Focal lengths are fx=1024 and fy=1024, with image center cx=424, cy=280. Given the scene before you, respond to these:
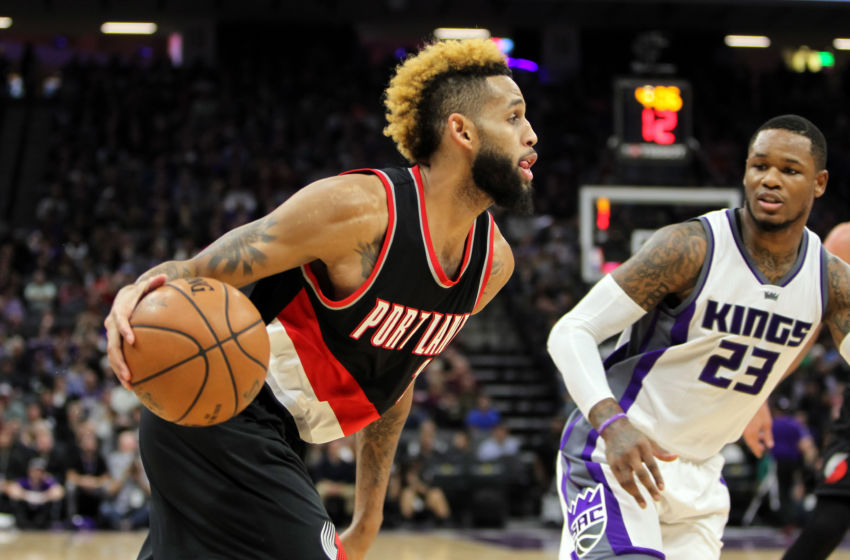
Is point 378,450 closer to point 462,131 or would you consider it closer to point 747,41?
point 462,131

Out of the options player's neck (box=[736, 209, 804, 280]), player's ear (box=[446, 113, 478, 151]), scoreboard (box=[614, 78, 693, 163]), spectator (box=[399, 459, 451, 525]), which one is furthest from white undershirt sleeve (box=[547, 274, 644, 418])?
spectator (box=[399, 459, 451, 525])

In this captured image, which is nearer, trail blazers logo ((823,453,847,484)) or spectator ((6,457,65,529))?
trail blazers logo ((823,453,847,484))

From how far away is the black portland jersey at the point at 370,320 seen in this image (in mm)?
3057

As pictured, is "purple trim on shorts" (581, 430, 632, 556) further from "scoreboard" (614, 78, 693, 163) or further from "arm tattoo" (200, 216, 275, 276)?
"scoreboard" (614, 78, 693, 163)

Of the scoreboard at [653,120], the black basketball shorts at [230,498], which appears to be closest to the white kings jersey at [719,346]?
the black basketball shorts at [230,498]

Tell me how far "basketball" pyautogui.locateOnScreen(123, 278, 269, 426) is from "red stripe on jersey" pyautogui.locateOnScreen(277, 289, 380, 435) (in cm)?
35

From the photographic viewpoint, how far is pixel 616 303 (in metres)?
3.35

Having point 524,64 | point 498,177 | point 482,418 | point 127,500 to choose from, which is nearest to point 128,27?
point 524,64

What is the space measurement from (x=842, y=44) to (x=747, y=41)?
6.66 ft

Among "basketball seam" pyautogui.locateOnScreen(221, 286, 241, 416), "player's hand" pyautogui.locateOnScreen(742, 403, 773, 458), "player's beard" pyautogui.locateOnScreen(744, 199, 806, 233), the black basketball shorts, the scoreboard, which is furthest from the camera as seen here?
the scoreboard

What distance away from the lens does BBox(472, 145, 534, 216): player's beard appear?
321 cm

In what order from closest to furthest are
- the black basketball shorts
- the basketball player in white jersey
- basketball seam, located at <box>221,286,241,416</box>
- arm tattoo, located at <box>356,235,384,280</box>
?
1. basketball seam, located at <box>221,286,241,416</box>
2. the black basketball shorts
3. arm tattoo, located at <box>356,235,384,280</box>
4. the basketball player in white jersey

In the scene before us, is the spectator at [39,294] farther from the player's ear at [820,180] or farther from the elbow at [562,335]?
the player's ear at [820,180]

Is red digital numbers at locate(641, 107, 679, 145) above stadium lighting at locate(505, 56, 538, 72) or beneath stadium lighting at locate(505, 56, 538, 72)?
beneath
